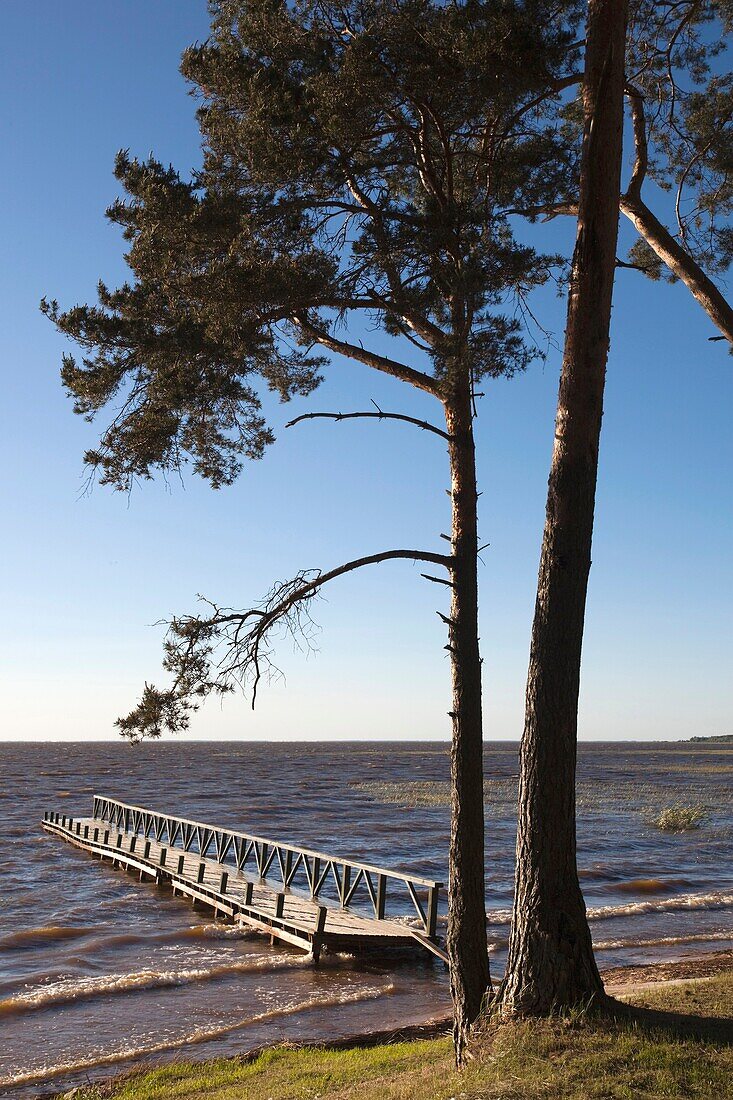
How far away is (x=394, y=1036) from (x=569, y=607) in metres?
6.39

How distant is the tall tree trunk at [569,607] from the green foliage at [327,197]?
88cm

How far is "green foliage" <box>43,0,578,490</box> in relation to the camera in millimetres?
7957

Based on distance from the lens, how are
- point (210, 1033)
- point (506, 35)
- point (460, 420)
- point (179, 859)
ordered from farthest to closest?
1. point (179, 859)
2. point (210, 1033)
3. point (460, 420)
4. point (506, 35)

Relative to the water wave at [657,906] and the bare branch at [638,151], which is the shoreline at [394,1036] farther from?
the bare branch at [638,151]

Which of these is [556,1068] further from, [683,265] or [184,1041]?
[683,265]

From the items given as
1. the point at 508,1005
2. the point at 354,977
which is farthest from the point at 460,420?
the point at 354,977

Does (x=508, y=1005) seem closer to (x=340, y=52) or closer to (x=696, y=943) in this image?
(x=340, y=52)

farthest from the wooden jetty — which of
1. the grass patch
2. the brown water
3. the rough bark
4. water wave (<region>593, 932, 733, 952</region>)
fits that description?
the grass patch

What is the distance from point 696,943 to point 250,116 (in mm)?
16000

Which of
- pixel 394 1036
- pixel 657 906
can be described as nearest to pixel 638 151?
pixel 394 1036

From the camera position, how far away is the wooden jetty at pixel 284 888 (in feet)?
47.9

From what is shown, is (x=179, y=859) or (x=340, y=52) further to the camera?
(x=179, y=859)

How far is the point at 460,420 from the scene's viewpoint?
29.2ft

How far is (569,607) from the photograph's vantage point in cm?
719
